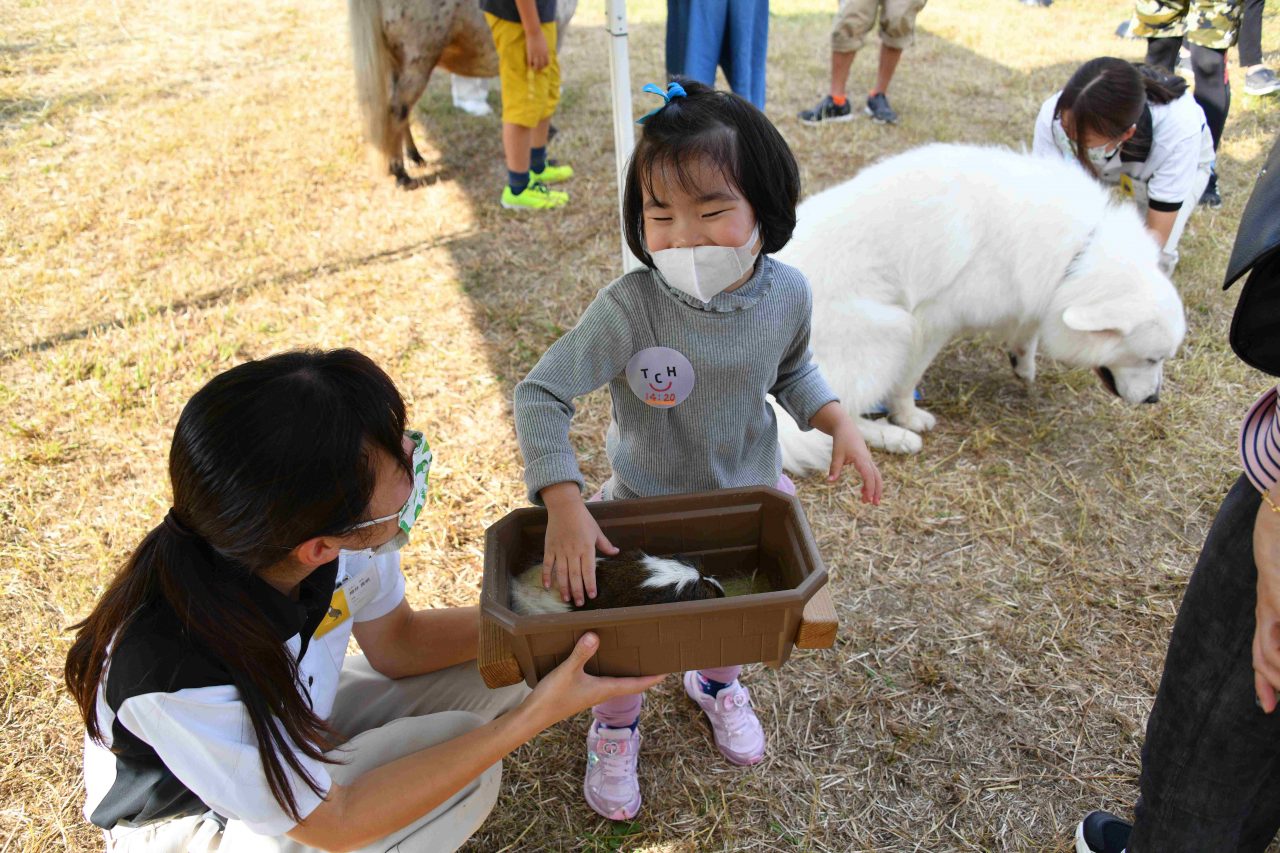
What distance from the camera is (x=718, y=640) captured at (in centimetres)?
131

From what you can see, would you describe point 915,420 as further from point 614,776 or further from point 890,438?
point 614,776

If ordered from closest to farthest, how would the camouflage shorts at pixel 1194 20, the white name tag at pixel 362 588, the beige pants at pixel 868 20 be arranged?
the white name tag at pixel 362 588 < the camouflage shorts at pixel 1194 20 < the beige pants at pixel 868 20

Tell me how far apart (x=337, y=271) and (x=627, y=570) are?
3.38 meters

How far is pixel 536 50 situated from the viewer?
4.32 metres

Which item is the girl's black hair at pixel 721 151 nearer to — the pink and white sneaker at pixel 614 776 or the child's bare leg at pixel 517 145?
the pink and white sneaker at pixel 614 776

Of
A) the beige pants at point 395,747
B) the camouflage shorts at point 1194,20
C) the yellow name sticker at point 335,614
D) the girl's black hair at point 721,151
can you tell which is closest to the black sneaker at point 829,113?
the camouflage shorts at point 1194,20

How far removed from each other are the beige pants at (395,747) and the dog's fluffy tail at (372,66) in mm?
4016

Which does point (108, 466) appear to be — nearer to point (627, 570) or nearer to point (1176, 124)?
point (627, 570)

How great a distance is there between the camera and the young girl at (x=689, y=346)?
1.37m

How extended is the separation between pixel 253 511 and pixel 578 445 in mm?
2019

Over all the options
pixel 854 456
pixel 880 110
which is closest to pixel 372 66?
pixel 880 110

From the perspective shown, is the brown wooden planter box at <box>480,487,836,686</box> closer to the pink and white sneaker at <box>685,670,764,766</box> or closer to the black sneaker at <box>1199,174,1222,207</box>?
the pink and white sneaker at <box>685,670,764,766</box>

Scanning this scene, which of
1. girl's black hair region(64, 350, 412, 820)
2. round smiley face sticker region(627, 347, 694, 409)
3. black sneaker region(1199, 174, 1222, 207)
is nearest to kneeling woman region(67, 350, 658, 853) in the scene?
girl's black hair region(64, 350, 412, 820)

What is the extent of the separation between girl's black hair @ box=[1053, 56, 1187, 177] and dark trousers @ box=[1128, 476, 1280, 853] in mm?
2668
